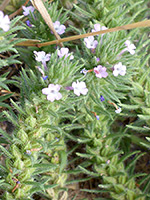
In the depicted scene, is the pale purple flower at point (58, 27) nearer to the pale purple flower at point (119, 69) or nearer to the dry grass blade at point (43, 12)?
the dry grass blade at point (43, 12)

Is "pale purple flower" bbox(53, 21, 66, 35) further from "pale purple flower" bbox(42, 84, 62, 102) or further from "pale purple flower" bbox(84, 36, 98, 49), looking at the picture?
"pale purple flower" bbox(42, 84, 62, 102)

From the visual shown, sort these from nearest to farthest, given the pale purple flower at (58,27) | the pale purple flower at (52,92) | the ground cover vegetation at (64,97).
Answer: the pale purple flower at (52,92), the ground cover vegetation at (64,97), the pale purple flower at (58,27)

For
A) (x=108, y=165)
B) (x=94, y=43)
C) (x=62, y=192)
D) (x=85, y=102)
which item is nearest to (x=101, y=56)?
(x=94, y=43)

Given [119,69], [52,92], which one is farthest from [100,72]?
[52,92]

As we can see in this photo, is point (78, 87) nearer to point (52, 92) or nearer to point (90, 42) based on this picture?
point (52, 92)

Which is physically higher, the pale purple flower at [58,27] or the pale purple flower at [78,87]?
the pale purple flower at [58,27]

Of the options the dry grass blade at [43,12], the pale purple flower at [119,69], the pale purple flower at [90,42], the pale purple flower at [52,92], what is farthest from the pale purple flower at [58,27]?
the pale purple flower at [52,92]

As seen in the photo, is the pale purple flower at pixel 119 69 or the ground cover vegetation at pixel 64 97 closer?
the ground cover vegetation at pixel 64 97

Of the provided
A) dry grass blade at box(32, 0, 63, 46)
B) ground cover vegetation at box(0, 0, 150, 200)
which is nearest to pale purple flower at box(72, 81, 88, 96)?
ground cover vegetation at box(0, 0, 150, 200)

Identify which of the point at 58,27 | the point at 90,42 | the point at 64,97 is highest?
the point at 58,27

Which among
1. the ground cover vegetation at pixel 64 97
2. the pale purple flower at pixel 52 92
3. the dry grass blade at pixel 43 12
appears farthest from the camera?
the dry grass blade at pixel 43 12
